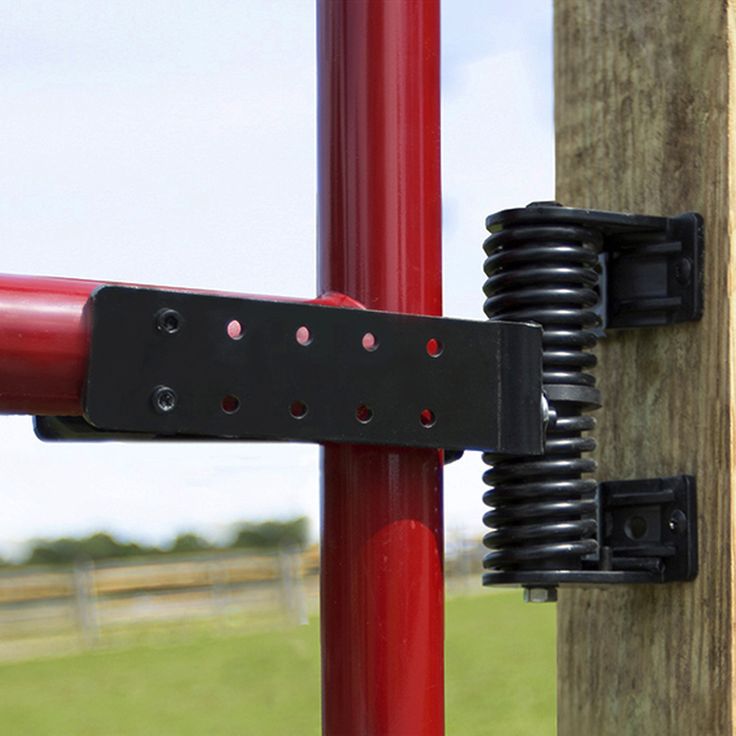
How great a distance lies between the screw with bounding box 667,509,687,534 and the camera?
1.15 meters

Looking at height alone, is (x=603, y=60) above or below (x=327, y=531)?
above

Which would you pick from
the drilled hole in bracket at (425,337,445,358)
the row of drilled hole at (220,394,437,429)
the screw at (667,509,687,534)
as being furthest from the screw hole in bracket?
the screw at (667,509,687,534)

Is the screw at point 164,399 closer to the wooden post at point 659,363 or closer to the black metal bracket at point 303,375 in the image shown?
the black metal bracket at point 303,375

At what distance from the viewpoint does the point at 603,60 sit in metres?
1.28

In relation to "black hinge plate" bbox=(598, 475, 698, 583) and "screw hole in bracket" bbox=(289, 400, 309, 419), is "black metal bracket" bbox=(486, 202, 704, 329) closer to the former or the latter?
"black hinge plate" bbox=(598, 475, 698, 583)

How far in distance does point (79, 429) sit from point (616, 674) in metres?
0.53

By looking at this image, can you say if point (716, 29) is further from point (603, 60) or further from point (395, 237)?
point (395, 237)

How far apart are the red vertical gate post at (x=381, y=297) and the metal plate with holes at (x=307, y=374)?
33 millimetres

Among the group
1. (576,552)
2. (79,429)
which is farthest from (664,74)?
(79,429)

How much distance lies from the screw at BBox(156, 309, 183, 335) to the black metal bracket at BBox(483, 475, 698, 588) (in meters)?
0.35

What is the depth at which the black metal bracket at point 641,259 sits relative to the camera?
115 centimetres

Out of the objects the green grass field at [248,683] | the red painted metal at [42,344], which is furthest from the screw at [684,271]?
the green grass field at [248,683]

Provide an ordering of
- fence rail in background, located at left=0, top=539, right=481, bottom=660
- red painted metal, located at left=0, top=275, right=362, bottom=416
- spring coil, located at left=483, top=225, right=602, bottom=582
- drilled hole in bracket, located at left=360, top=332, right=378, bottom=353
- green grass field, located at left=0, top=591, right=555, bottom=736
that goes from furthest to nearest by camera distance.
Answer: fence rail in background, located at left=0, top=539, right=481, bottom=660
green grass field, located at left=0, top=591, right=555, bottom=736
spring coil, located at left=483, top=225, right=602, bottom=582
drilled hole in bracket, located at left=360, top=332, right=378, bottom=353
red painted metal, located at left=0, top=275, right=362, bottom=416

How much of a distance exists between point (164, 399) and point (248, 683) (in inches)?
489
